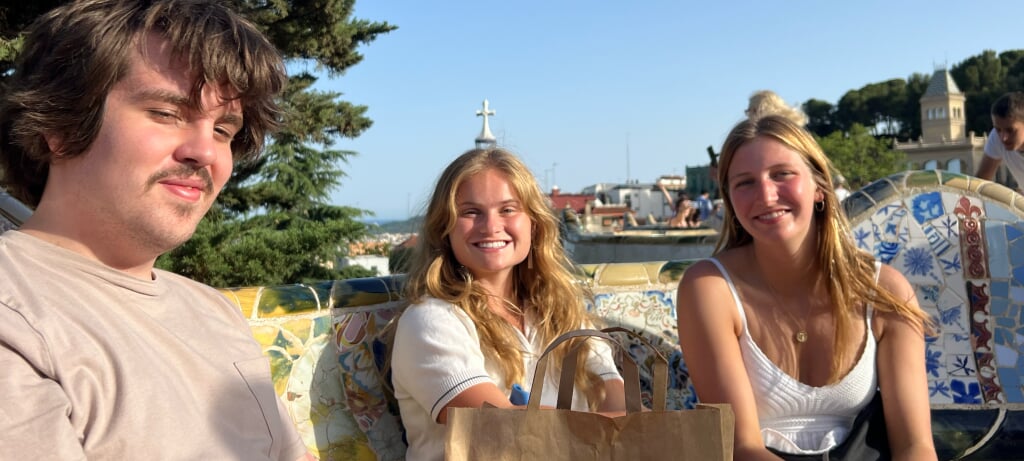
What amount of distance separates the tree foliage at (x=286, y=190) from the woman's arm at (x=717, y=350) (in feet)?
16.5

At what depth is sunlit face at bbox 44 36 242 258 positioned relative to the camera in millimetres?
1438

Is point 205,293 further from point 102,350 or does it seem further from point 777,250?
point 777,250

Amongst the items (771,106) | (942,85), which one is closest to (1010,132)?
(771,106)

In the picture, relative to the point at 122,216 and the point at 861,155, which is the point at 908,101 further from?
the point at 122,216

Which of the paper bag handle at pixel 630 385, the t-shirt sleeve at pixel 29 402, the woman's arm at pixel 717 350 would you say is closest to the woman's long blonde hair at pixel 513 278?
the woman's arm at pixel 717 350

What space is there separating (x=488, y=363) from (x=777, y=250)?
984 mm

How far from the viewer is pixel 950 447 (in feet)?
9.10

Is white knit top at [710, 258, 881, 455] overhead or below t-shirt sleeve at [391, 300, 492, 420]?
below

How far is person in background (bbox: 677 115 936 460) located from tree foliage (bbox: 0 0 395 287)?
16.6 ft

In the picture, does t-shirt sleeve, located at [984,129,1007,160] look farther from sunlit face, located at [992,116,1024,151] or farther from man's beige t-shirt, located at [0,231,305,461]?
man's beige t-shirt, located at [0,231,305,461]

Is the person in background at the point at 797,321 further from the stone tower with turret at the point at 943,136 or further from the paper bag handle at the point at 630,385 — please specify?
the stone tower with turret at the point at 943,136

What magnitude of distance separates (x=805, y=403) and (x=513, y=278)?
99cm

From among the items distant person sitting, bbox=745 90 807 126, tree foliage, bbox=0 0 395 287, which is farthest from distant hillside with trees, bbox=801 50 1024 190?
distant person sitting, bbox=745 90 807 126

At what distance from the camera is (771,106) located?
3688 mm
